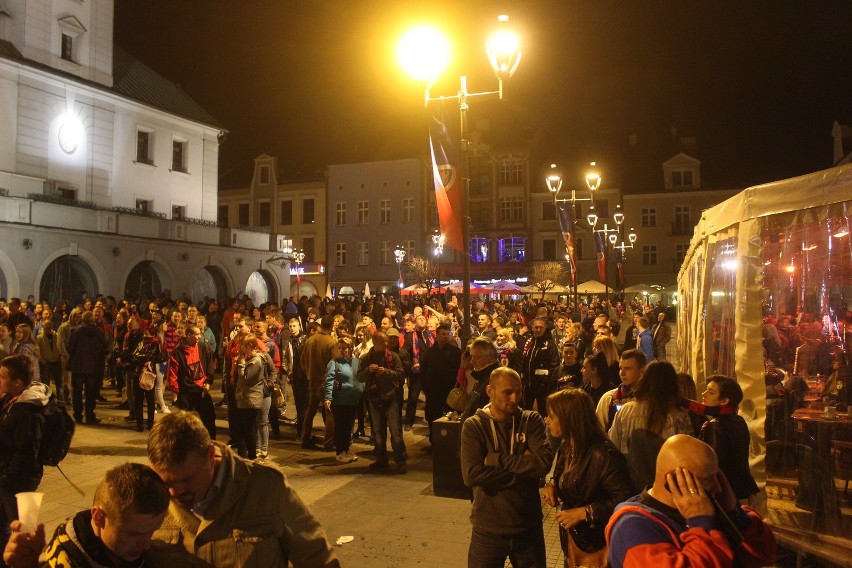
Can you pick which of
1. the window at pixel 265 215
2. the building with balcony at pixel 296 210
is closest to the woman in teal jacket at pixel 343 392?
the building with balcony at pixel 296 210

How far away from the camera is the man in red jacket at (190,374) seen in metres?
9.68

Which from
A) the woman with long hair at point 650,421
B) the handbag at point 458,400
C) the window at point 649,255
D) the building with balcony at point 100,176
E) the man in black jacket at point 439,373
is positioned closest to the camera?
the woman with long hair at point 650,421

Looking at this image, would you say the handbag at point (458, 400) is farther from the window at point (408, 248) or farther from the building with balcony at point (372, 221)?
the window at point (408, 248)

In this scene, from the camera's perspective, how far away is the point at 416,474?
8.53 metres

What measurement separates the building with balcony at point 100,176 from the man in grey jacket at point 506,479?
24.0 metres

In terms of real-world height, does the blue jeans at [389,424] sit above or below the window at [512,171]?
below

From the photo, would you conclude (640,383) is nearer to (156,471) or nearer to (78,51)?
(156,471)

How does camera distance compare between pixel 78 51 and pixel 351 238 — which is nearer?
pixel 78 51

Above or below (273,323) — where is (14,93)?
above

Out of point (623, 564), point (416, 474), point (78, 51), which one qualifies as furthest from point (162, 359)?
point (78, 51)

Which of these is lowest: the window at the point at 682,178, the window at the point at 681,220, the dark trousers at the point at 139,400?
the dark trousers at the point at 139,400

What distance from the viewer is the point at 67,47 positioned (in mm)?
30594

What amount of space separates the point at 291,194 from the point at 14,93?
32.4m

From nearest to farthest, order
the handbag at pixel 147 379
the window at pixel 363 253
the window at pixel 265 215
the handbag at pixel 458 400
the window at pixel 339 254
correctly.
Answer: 1. the handbag at pixel 458 400
2. the handbag at pixel 147 379
3. the window at pixel 363 253
4. the window at pixel 339 254
5. the window at pixel 265 215
